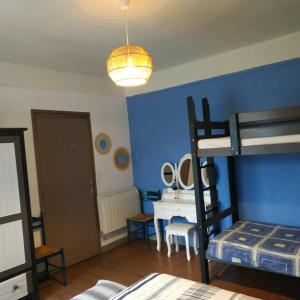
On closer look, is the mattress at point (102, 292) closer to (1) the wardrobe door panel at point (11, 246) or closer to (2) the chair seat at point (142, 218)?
(1) the wardrobe door panel at point (11, 246)

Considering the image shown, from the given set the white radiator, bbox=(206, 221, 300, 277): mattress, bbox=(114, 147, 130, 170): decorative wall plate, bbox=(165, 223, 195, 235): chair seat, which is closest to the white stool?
bbox=(165, 223, 195, 235): chair seat

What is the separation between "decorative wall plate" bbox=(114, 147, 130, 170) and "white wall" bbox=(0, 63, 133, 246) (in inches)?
3.0

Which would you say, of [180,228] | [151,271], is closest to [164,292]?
[151,271]

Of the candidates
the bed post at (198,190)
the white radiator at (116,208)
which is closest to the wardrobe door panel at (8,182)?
the white radiator at (116,208)

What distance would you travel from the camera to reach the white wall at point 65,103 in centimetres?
325

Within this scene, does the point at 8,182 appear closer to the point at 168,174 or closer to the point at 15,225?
the point at 15,225

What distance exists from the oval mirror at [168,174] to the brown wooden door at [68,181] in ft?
3.33

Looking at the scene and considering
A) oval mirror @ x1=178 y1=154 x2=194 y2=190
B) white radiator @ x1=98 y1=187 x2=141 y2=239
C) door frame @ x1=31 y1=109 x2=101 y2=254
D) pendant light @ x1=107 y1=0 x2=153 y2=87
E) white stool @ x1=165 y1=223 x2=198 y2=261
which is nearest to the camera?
pendant light @ x1=107 y1=0 x2=153 y2=87

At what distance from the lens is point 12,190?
2654mm

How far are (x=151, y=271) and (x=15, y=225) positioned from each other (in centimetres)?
164

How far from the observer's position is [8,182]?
2.63 meters

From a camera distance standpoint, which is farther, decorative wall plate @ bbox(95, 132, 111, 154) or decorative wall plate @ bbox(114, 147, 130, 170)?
decorative wall plate @ bbox(114, 147, 130, 170)

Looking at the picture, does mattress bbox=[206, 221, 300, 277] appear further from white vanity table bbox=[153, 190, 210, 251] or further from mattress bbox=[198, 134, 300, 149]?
mattress bbox=[198, 134, 300, 149]

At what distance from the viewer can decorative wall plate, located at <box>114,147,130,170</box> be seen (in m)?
4.43
